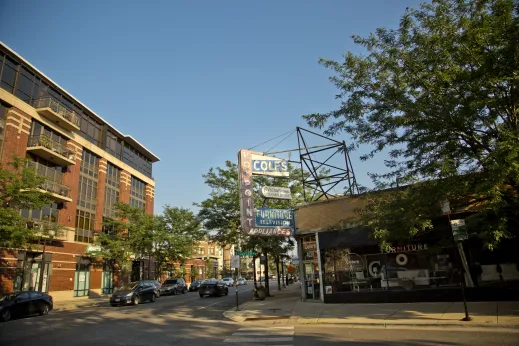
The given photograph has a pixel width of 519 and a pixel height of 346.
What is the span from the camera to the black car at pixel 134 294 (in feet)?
74.4

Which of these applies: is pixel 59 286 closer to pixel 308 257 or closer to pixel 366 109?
pixel 308 257

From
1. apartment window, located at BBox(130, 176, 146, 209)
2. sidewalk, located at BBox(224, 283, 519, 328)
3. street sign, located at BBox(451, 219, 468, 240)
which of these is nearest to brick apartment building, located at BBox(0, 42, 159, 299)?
apartment window, located at BBox(130, 176, 146, 209)

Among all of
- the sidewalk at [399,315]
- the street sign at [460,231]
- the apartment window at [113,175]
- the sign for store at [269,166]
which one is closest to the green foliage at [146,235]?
the apartment window at [113,175]

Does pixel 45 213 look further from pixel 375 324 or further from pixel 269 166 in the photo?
pixel 375 324

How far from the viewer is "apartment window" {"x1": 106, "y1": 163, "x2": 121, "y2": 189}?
43125 mm

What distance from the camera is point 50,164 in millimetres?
32938

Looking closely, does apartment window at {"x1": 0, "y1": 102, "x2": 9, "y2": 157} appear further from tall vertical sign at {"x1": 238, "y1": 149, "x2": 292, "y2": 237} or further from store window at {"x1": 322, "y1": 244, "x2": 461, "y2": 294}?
store window at {"x1": 322, "y1": 244, "x2": 461, "y2": 294}

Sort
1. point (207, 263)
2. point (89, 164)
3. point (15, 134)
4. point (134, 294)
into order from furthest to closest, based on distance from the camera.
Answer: point (207, 263), point (89, 164), point (15, 134), point (134, 294)

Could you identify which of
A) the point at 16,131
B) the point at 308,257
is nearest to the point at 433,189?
the point at 308,257

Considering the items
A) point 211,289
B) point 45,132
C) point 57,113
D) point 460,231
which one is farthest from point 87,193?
point 460,231

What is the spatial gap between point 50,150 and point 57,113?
12.9 ft

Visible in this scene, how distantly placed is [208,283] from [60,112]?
825 inches

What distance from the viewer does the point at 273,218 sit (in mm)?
18328

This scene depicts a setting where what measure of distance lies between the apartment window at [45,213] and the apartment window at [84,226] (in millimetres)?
3362
